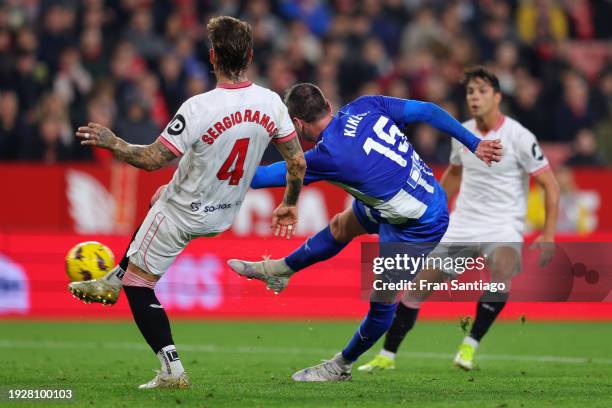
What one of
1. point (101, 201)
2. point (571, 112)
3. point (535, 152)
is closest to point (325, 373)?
point (535, 152)

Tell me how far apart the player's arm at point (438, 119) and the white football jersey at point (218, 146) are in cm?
114

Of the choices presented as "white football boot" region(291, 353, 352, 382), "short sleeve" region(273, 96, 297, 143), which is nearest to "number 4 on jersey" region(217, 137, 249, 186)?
"short sleeve" region(273, 96, 297, 143)

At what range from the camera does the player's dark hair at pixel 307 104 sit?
30.7ft

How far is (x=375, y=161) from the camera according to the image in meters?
9.38

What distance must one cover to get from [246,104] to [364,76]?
11920 mm

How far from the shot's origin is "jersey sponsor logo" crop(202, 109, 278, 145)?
→ 27.9ft

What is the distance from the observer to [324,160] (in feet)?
30.4

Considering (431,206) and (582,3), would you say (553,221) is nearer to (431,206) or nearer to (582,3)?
(431,206)

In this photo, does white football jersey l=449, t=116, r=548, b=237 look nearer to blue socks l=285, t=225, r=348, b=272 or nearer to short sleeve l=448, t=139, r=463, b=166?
short sleeve l=448, t=139, r=463, b=166

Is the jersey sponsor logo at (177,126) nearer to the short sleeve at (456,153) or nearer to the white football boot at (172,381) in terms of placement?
the white football boot at (172,381)

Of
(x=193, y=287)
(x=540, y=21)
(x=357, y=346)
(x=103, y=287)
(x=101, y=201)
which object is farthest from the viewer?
(x=540, y=21)

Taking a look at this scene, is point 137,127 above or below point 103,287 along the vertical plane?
above

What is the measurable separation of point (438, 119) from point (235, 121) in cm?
178

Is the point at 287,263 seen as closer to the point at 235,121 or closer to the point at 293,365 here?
the point at 293,365
